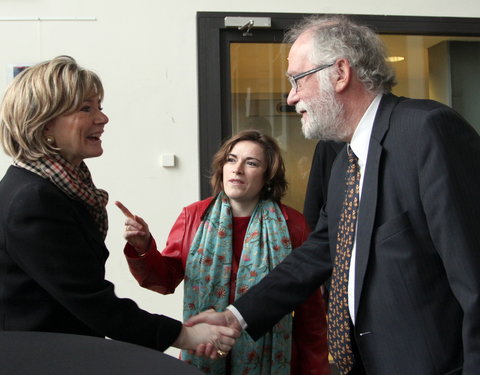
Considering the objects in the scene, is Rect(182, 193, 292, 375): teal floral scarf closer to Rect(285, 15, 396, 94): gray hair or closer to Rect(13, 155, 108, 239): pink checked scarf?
Rect(13, 155, 108, 239): pink checked scarf

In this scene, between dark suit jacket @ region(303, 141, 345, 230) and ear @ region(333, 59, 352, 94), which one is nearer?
ear @ region(333, 59, 352, 94)

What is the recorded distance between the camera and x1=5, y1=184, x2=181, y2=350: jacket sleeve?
1.42 metres

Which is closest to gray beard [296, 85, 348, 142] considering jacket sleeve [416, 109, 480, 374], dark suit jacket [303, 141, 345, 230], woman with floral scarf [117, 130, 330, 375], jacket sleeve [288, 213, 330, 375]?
jacket sleeve [416, 109, 480, 374]

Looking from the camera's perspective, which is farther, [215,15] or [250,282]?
[215,15]

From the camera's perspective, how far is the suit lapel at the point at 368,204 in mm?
1520

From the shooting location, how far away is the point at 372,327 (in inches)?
60.5

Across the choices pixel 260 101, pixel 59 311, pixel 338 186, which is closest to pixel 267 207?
pixel 338 186

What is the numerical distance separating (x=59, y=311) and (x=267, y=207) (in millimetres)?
1018

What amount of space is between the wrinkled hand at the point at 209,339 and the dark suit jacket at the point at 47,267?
0.32 metres

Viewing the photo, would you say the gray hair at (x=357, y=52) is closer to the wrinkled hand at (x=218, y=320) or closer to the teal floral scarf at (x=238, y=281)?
the teal floral scarf at (x=238, y=281)

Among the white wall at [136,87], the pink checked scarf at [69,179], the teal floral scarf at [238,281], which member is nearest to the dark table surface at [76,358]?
the pink checked scarf at [69,179]

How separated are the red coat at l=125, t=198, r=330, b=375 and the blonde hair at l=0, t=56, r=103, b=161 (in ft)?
2.12

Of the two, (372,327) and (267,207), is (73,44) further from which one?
(372,327)

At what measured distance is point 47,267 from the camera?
143 centimetres
